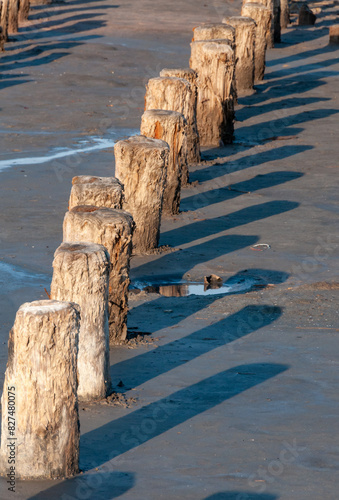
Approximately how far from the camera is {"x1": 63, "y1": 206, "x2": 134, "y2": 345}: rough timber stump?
7.00 meters

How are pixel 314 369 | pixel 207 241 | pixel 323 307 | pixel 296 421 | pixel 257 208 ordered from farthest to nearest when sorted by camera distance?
pixel 257 208 < pixel 207 241 < pixel 323 307 < pixel 314 369 < pixel 296 421

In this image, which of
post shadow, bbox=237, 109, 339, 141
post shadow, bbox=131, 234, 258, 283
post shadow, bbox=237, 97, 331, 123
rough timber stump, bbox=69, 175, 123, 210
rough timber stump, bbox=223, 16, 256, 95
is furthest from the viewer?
rough timber stump, bbox=223, 16, 256, 95

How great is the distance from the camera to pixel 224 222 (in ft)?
34.1

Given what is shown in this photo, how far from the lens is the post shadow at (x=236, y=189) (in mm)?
11188

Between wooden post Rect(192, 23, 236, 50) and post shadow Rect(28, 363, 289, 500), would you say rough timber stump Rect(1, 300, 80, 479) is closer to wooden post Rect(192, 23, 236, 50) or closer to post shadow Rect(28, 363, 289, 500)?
post shadow Rect(28, 363, 289, 500)

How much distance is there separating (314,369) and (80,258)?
5.82ft

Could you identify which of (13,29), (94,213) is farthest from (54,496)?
(13,29)

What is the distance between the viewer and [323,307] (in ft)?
25.6

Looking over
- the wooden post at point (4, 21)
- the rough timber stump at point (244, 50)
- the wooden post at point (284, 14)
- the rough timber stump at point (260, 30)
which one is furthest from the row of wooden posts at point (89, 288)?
the wooden post at point (284, 14)

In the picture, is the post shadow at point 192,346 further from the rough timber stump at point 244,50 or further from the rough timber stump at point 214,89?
the rough timber stump at point 244,50

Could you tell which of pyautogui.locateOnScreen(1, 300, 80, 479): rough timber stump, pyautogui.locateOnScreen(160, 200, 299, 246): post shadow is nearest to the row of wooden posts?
pyautogui.locateOnScreen(1, 300, 80, 479): rough timber stump

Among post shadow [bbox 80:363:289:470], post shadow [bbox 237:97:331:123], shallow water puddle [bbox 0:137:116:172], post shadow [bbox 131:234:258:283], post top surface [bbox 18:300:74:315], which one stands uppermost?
post top surface [bbox 18:300:74:315]

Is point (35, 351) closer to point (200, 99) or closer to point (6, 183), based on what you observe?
point (6, 183)

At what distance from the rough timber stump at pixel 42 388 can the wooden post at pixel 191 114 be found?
24.9ft
